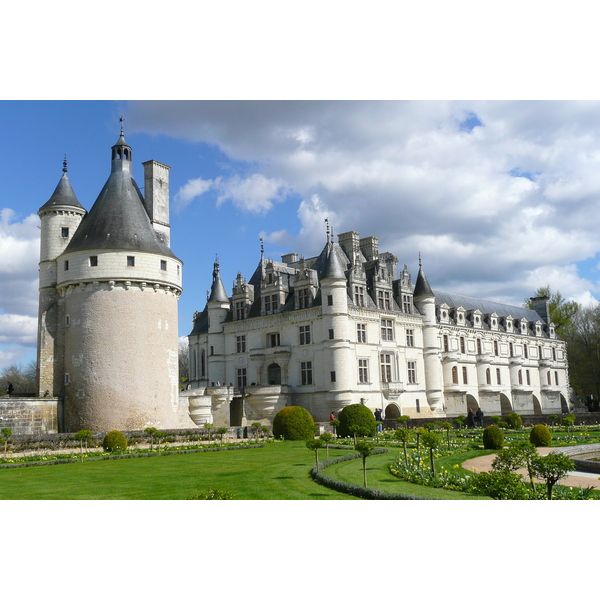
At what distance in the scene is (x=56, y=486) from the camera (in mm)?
13328

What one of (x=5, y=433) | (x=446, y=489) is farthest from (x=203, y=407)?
(x=446, y=489)

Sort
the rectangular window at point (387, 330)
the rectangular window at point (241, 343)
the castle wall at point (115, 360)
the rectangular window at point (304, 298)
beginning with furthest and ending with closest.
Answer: the rectangular window at point (241, 343), the rectangular window at point (387, 330), the rectangular window at point (304, 298), the castle wall at point (115, 360)

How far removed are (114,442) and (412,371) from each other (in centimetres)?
2515

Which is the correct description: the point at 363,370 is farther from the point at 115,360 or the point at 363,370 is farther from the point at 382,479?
the point at 382,479

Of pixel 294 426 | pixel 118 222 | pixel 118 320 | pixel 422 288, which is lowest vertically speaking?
pixel 294 426

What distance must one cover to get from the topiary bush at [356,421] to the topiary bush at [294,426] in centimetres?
143

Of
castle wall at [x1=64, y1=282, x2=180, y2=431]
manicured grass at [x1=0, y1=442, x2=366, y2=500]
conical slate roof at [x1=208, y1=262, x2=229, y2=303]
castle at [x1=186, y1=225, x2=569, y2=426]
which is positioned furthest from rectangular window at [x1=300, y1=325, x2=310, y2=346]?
manicured grass at [x1=0, y1=442, x2=366, y2=500]

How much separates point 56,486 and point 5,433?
8689 millimetres

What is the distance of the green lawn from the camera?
38.7ft

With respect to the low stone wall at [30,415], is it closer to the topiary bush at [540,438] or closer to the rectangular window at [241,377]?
the rectangular window at [241,377]

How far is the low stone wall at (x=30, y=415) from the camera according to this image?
24.8m

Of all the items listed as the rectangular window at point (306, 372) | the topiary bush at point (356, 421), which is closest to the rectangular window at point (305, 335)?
the rectangular window at point (306, 372)

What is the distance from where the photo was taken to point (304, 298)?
38688mm

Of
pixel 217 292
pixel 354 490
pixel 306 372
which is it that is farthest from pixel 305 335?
pixel 354 490
